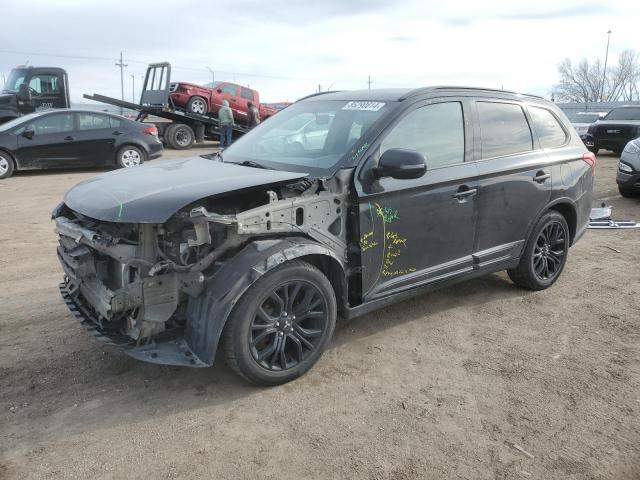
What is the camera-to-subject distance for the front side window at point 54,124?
39.1ft

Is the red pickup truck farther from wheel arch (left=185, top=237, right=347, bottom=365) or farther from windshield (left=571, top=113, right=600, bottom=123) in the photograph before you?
wheel arch (left=185, top=237, right=347, bottom=365)

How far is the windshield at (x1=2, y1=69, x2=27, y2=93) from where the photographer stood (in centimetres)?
1605

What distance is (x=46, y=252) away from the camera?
245 inches

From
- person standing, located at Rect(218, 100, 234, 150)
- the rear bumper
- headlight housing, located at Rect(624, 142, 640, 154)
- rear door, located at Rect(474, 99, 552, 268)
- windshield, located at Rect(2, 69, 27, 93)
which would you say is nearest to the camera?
the rear bumper

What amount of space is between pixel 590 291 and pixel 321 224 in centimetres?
306

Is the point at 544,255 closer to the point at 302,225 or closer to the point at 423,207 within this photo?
the point at 423,207

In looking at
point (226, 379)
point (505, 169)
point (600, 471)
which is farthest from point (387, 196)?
point (600, 471)

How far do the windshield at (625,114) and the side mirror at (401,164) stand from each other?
17.1 m

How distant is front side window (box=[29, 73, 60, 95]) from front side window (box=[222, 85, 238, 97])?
584 centimetres

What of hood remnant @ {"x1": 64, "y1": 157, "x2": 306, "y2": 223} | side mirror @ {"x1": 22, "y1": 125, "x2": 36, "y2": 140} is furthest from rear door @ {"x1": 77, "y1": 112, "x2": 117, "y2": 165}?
hood remnant @ {"x1": 64, "y1": 157, "x2": 306, "y2": 223}

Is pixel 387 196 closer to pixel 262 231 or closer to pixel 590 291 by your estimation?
pixel 262 231

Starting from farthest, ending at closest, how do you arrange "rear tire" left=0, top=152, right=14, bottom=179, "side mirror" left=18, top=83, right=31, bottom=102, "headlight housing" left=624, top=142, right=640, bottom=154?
"side mirror" left=18, top=83, right=31, bottom=102, "rear tire" left=0, top=152, right=14, bottom=179, "headlight housing" left=624, top=142, right=640, bottom=154

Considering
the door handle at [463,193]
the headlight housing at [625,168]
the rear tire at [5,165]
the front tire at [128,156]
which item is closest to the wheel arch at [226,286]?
the door handle at [463,193]

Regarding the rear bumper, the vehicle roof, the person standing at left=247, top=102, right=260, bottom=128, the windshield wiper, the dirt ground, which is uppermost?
the person standing at left=247, top=102, right=260, bottom=128
